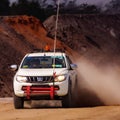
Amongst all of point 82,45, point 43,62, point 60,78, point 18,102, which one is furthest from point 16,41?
point 60,78

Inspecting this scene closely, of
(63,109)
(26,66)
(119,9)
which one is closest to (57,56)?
(26,66)

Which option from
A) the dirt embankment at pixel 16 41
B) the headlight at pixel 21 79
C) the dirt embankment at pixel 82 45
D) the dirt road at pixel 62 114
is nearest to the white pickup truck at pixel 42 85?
the headlight at pixel 21 79

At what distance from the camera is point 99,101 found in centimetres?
1967

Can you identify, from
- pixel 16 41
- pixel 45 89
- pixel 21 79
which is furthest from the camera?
pixel 16 41

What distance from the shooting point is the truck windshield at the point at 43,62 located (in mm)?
18381

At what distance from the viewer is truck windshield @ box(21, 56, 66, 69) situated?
18.4 meters

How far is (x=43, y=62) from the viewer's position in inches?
732

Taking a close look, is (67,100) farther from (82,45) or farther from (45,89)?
(82,45)

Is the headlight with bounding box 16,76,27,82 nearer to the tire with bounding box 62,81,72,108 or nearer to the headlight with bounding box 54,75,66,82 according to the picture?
the headlight with bounding box 54,75,66,82

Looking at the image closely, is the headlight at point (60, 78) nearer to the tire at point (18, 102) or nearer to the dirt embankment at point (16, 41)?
the tire at point (18, 102)

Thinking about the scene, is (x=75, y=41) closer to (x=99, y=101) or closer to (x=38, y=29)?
(x=38, y=29)

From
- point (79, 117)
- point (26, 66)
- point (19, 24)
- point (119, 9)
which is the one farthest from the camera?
point (119, 9)

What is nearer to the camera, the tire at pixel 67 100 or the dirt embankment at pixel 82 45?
the tire at pixel 67 100

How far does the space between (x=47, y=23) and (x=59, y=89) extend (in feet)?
146
